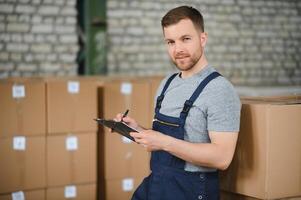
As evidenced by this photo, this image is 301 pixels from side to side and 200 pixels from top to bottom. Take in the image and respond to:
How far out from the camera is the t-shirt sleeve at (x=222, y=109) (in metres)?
2.10

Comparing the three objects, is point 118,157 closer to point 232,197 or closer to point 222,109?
point 232,197

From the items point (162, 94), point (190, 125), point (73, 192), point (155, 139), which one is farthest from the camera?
point (73, 192)

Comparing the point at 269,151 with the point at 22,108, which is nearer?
the point at 269,151

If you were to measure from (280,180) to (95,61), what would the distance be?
4005mm

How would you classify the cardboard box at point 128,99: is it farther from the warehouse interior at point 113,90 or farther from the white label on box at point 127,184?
the white label on box at point 127,184

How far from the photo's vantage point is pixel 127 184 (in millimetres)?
4520

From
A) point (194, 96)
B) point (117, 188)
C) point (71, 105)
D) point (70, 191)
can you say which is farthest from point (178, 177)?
point (117, 188)

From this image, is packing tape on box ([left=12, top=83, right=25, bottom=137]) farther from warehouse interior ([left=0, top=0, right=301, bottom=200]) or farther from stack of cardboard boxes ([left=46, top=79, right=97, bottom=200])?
stack of cardboard boxes ([left=46, top=79, right=97, bottom=200])

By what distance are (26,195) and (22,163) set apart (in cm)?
27

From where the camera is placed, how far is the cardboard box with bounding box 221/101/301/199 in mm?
2270

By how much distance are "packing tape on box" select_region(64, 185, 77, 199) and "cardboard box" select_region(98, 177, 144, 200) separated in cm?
34

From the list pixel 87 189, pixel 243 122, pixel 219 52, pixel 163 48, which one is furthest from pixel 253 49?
pixel 243 122

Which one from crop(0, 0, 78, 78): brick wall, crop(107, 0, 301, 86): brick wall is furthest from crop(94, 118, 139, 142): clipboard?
crop(107, 0, 301, 86): brick wall

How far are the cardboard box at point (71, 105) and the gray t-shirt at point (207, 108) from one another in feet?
6.34
